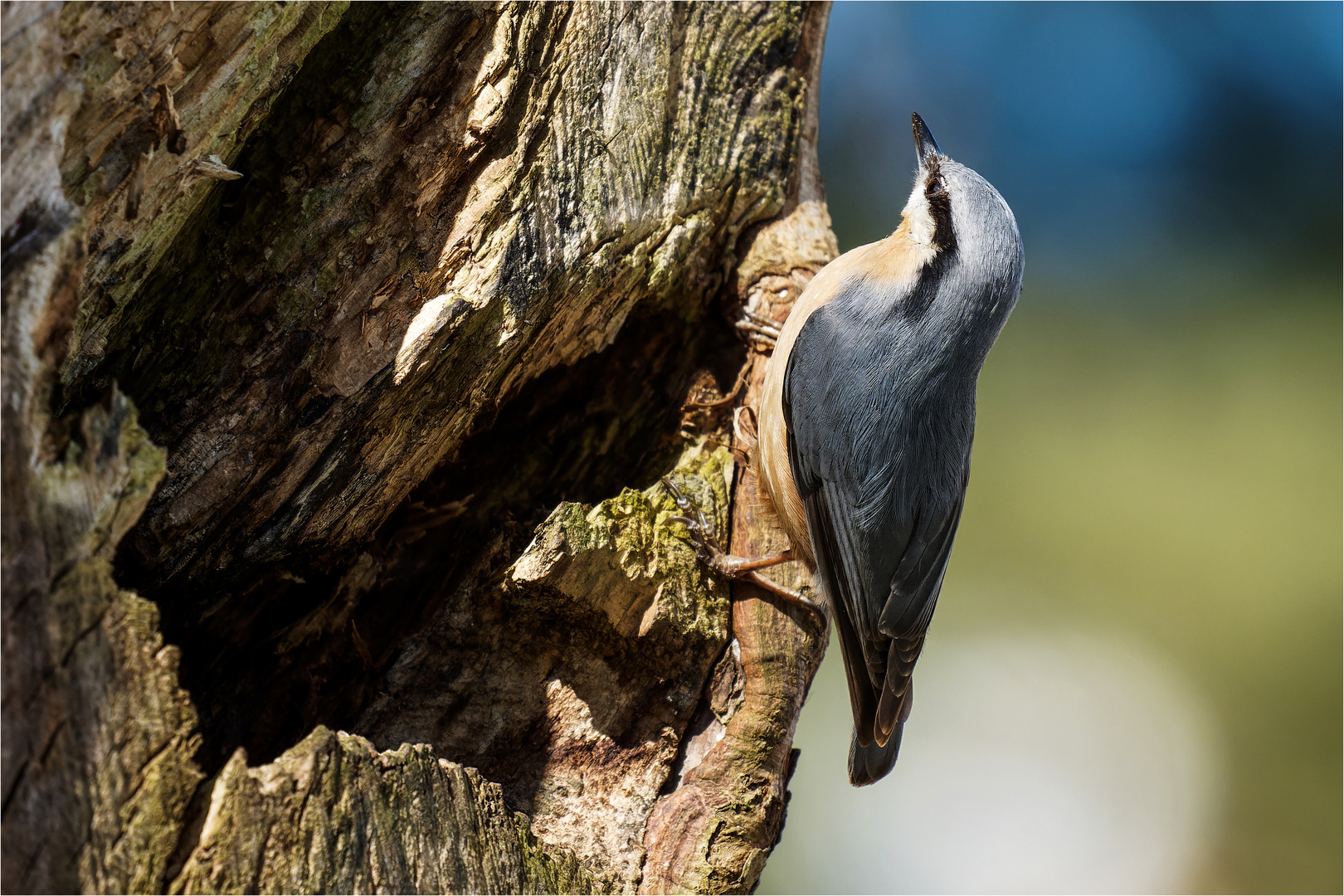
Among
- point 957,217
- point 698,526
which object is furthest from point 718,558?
point 957,217

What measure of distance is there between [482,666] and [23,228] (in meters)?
1.13

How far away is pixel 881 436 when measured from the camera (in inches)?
87.7

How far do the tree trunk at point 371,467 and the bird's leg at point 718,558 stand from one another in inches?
1.6

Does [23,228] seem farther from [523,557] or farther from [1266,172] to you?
[1266,172]

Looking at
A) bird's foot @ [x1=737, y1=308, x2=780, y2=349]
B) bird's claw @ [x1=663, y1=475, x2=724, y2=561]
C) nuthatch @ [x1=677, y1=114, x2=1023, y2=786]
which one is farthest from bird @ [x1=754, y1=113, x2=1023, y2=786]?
bird's claw @ [x1=663, y1=475, x2=724, y2=561]

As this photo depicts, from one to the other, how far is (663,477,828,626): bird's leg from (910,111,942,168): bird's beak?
1.32 meters

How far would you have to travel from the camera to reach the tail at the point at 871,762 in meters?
2.27

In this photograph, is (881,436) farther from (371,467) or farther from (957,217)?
(371,467)

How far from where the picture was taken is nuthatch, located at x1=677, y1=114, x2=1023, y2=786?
2230 mm

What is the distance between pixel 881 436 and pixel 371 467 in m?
1.22

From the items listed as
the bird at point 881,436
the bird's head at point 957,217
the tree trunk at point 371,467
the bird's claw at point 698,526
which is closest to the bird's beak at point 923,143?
the bird's head at point 957,217

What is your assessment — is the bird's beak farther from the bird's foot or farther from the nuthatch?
the bird's foot

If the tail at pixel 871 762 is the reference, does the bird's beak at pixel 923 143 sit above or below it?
above

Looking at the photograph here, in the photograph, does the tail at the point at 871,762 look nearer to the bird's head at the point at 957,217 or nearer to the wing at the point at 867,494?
the wing at the point at 867,494
